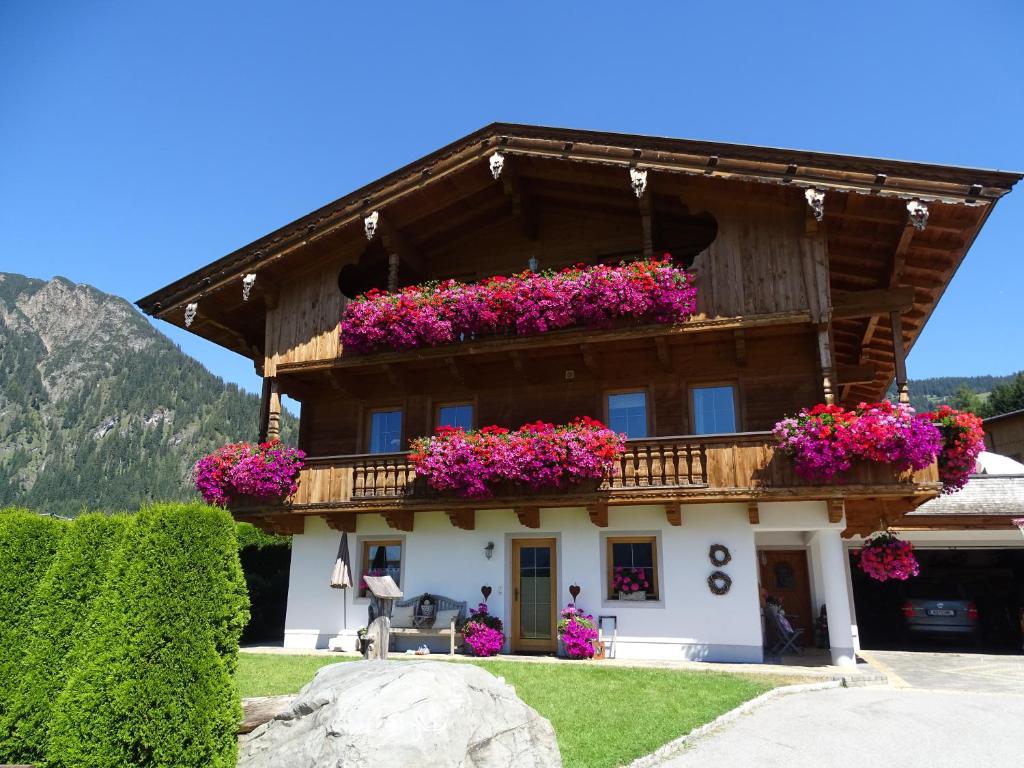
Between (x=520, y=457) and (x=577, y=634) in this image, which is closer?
(x=577, y=634)

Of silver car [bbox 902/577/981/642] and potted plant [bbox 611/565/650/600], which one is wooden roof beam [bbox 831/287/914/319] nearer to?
potted plant [bbox 611/565/650/600]

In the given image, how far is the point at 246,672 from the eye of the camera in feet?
40.4

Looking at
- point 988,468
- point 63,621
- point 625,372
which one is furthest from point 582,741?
point 988,468

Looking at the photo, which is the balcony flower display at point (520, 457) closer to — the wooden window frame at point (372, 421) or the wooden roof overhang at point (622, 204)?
the wooden window frame at point (372, 421)

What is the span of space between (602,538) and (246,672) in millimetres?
7065

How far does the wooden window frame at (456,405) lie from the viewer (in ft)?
56.8

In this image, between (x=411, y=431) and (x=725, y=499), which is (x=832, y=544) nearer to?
(x=725, y=499)

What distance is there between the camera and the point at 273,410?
17.6m

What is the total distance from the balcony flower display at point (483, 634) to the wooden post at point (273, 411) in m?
6.25

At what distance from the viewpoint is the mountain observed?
450ft

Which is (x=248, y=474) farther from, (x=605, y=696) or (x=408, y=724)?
(x=408, y=724)

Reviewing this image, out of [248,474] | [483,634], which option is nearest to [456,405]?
[248,474]

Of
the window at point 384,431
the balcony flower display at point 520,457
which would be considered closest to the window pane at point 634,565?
the balcony flower display at point 520,457

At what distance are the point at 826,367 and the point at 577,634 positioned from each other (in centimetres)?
688
